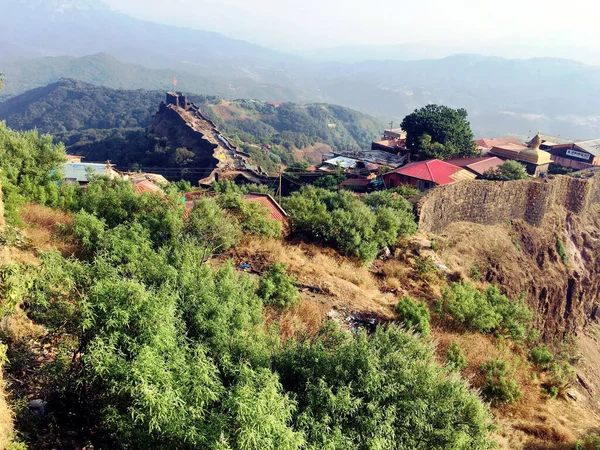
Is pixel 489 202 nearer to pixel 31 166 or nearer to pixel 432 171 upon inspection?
pixel 432 171

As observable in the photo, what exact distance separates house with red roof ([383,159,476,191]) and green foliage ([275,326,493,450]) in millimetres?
20863

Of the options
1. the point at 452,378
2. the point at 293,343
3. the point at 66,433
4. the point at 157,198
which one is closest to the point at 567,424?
the point at 452,378

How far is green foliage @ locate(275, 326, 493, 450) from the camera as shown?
5574mm

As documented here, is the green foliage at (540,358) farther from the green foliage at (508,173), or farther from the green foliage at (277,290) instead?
the green foliage at (508,173)

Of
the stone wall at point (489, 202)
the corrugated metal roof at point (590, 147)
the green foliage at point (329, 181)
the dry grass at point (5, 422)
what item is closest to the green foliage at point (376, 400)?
the dry grass at point (5, 422)

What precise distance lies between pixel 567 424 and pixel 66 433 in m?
11.3

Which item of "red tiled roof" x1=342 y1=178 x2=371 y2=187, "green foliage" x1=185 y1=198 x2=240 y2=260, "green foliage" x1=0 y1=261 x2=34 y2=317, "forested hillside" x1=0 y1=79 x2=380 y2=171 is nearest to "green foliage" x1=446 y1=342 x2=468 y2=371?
"green foliage" x1=185 y1=198 x2=240 y2=260

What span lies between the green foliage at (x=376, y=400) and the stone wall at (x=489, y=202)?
579 inches

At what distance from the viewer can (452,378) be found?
21.9ft

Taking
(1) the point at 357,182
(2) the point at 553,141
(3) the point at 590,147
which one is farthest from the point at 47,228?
(2) the point at 553,141

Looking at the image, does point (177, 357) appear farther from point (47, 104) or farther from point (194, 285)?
Result: point (47, 104)

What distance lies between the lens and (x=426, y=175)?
26641mm

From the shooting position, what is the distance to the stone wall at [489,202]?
70.9ft

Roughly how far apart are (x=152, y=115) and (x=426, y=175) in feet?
332
